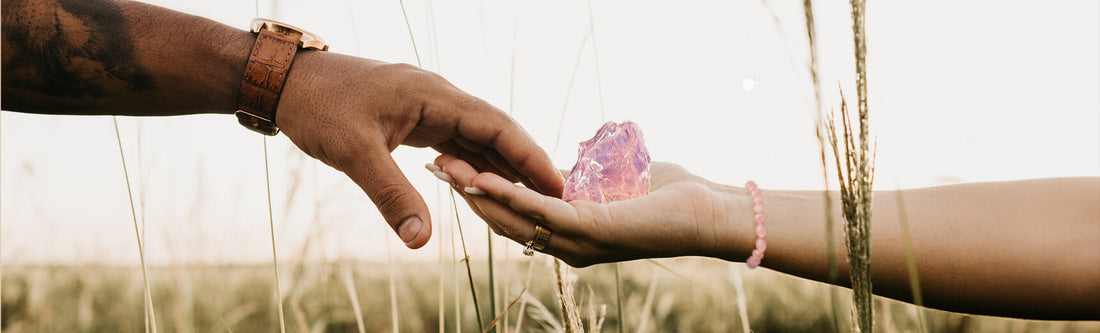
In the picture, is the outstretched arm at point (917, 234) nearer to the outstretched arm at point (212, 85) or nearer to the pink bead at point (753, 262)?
the pink bead at point (753, 262)

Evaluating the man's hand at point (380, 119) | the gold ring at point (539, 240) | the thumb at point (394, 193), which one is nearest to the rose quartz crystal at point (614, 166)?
the man's hand at point (380, 119)

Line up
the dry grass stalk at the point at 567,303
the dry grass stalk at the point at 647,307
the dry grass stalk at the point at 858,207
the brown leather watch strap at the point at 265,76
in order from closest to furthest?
the dry grass stalk at the point at 858,207, the dry grass stalk at the point at 567,303, the brown leather watch strap at the point at 265,76, the dry grass stalk at the point at 647,307

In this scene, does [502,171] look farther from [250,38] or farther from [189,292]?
[189,292]

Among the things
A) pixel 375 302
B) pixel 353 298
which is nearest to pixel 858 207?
pixel 353 298

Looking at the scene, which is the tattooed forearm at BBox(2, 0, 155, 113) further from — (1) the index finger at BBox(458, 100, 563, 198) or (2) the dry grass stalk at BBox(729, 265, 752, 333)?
(2) the dry grass stalk at BBox(729, 265, 752, 333)

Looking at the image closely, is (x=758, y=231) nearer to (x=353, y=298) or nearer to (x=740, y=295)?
(x=740, y=295)
